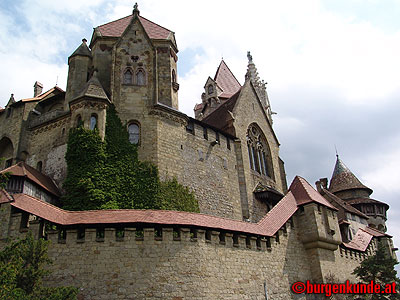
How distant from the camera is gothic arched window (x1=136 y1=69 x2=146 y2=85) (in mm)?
26109

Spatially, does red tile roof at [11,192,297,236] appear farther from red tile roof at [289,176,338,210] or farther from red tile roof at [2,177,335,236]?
red tile roof at [289,176,338,210]

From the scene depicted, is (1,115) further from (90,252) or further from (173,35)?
(90,252)

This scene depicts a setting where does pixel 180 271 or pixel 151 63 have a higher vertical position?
pixel 151 63

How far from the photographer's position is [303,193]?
2291 centimetres

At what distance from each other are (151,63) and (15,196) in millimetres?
13696

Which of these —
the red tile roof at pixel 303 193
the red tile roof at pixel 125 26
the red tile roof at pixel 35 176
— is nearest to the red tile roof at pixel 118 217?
the red tile roof at pixel 35 176

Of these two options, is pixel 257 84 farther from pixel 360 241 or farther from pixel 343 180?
pixel 360 241

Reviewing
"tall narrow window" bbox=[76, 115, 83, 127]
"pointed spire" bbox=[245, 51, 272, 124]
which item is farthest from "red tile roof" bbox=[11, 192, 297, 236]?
"pointed spire" bbox=[245, 51, 272, 124]

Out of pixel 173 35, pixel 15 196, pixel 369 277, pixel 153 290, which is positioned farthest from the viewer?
pixel 173 35

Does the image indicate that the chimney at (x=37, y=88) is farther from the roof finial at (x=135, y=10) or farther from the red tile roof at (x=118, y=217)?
the red tile roof at (x=118, y=217)

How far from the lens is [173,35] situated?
95.7ft

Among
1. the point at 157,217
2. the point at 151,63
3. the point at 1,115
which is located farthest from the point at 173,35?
the point at 157,217

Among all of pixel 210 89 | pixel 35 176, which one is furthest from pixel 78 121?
pixel 210 89

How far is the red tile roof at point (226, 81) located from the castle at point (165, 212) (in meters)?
14.9
